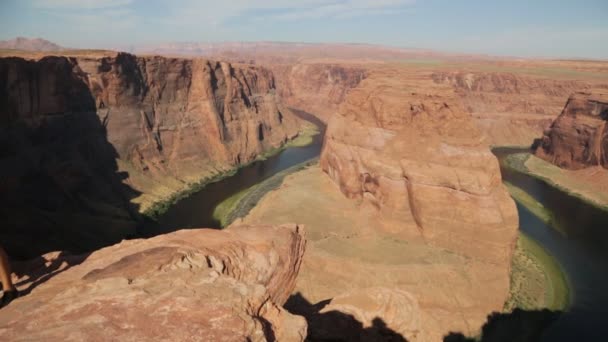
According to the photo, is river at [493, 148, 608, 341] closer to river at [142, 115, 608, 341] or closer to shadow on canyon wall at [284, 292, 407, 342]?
river at [142, 115, 608, 341]

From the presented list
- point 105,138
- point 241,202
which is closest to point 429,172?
point 241,202

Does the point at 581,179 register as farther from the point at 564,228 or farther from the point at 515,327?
the point at 515,327

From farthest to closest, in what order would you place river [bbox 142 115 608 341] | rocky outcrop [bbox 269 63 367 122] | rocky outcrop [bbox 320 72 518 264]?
1. rocky outcrop [bbox 269 63 367 122]
2. rocky outcrop [bbox 320 72 518 264]
3. river [bbox 142 115 608 341]

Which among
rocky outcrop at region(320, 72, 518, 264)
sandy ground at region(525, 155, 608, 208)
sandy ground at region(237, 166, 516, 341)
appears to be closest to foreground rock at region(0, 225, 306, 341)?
sandy ground at region(237, 166, 516, 341)

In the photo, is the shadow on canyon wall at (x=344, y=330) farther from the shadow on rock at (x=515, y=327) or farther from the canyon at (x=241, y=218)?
the shadow on rock at (x=515, y=327)

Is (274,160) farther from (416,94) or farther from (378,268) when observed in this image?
(378,268)

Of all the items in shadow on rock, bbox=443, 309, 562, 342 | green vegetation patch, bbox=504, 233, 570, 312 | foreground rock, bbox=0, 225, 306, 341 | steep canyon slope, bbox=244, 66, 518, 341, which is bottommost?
shadow on rock, bbox=443, 309, 562, 342
